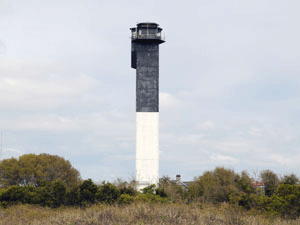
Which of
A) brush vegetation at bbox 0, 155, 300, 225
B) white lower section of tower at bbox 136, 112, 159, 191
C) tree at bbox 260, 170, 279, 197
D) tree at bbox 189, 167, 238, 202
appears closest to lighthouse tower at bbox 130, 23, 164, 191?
white lower section of tower at bbox 136, 112, 159, 191

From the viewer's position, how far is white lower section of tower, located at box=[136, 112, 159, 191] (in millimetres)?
46875

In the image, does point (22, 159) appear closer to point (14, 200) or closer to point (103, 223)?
point (14, 200)

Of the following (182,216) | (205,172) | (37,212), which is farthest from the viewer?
(205,172)

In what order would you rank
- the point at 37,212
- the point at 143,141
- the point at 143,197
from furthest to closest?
the point at 143,141
the point at 143,197
the point at 37,212

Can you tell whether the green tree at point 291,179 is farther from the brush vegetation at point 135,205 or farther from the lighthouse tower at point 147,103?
the lighthouse tower at point 147,103

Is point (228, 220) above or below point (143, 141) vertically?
below

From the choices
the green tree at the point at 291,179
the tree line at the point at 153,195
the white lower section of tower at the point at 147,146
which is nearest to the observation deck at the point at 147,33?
the white lower section of tower at the point at 147,146

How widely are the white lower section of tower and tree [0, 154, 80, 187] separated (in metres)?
15.0

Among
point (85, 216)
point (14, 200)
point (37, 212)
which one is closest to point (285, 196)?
point (85, 216)

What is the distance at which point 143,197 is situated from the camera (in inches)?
1237

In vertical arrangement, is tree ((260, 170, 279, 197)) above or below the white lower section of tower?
below

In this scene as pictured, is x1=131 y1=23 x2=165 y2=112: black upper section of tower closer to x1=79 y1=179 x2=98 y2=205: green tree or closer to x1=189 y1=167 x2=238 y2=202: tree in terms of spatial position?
x1=189 y1=167 x2=238 y2=202: tree

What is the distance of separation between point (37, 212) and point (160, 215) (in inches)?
461

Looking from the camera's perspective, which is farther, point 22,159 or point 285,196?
point 22,159
